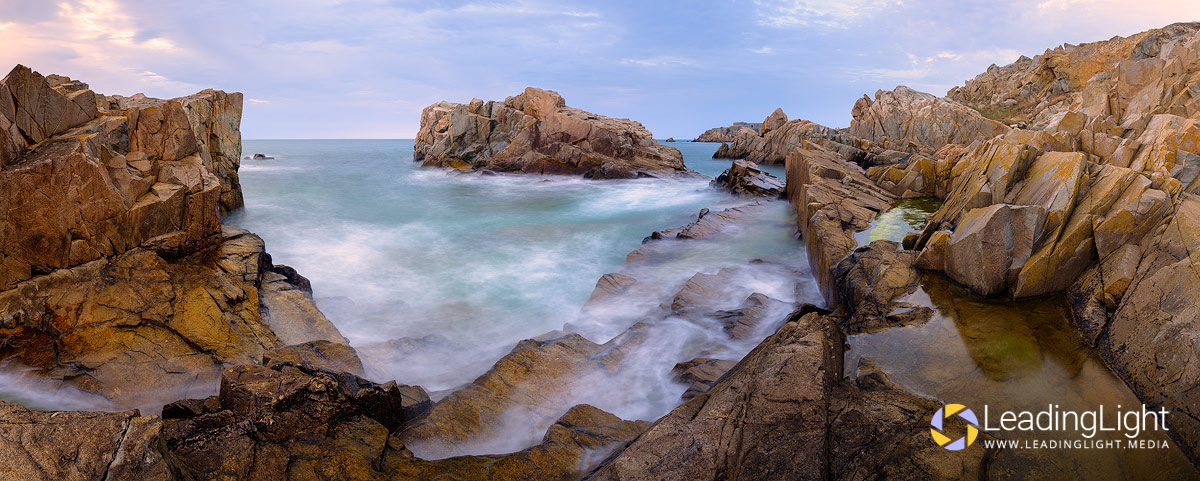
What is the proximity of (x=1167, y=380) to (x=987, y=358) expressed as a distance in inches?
52.4

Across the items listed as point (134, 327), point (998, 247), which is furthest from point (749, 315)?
point (134, 327)

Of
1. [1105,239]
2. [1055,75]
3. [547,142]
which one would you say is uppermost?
[1055,75]

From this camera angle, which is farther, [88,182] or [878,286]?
[88,182]

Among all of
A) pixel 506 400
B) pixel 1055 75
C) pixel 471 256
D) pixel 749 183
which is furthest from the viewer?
pixel 1055 75

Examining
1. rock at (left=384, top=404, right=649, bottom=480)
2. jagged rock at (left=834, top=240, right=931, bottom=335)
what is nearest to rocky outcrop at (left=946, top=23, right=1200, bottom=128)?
jagged rock at (left=834, top=240, right=931, bottom=335)

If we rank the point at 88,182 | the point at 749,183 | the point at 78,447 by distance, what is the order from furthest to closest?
1. the point at 749,183
2. the point at 88,182
3. the point at 78,447

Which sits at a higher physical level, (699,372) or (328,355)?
(699,372)

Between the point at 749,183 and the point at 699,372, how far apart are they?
22.7 metres

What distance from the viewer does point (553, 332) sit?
10.1 metres

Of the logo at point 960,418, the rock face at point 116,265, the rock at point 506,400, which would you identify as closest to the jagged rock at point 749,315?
the rock at point 506,400

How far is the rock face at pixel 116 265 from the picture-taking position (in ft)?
23.7

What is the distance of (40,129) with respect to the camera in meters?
8.69

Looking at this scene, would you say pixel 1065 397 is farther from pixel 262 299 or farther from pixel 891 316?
pixel 262 299

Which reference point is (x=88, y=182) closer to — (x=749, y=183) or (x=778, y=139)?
(x=749, y=183)
